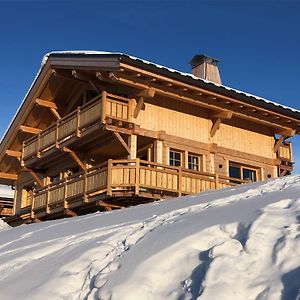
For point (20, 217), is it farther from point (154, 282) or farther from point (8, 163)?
point (154, 282)

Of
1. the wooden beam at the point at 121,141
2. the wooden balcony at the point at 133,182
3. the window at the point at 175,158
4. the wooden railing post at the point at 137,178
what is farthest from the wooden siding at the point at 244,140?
the wooden railing post at the point at 137,178

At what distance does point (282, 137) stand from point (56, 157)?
9.62 m

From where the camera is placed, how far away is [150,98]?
1819 centimetres

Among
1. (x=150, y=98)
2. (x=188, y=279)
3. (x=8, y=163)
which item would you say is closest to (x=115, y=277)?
(x=188, y=279)

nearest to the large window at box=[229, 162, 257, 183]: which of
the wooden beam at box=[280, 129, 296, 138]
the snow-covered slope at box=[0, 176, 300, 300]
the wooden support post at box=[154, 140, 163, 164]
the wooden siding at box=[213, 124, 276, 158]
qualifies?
the wooden siding at box=[213, 124, 276, 158]

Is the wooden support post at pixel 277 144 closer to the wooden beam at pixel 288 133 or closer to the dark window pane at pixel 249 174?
the wooden beam at pixel 288 133

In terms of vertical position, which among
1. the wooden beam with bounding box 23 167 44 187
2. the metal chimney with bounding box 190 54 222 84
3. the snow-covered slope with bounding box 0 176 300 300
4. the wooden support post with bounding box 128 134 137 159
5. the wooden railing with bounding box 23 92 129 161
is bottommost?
the snow-covered slope with bounding box 0 176 300 300

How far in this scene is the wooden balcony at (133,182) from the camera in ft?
51.4

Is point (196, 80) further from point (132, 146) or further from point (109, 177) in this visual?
point (109, 177)

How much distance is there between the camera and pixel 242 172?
66.8 ft

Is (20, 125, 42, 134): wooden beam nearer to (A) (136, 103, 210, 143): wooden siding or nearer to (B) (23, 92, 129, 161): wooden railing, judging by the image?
(B) (23, 92, 129, 161): wooden railing

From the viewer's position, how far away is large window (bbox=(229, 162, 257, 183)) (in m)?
20.1

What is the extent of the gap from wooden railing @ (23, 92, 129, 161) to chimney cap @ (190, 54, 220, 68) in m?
8.47

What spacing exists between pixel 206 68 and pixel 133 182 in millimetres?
10825
